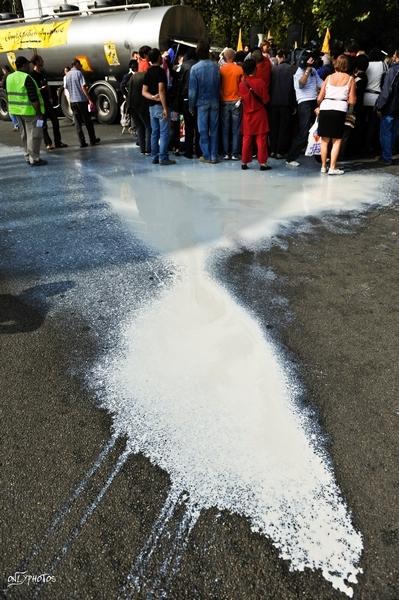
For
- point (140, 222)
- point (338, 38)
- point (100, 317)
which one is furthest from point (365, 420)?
point (338, 38)

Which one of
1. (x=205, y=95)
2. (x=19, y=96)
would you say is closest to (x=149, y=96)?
(x=205, y=95)

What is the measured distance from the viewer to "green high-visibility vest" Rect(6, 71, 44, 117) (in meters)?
7.23

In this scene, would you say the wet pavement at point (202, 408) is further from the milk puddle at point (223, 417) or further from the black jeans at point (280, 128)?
the black jeans at point (280, 128)

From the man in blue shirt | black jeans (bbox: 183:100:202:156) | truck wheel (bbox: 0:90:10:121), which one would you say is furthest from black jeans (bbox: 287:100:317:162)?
truck wheel (bbox: 0:90:10:121)

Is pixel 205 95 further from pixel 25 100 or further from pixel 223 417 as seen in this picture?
pixel 223 417

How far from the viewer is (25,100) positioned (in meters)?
7.31

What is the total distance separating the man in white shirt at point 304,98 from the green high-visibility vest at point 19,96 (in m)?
4.17

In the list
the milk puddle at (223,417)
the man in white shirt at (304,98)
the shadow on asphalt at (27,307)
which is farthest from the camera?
the man in white shirt at (304,98)

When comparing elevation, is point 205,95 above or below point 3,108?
above

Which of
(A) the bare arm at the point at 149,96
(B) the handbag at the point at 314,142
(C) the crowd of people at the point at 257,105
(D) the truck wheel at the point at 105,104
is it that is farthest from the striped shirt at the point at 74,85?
(B) the handbag at the point at 314,142

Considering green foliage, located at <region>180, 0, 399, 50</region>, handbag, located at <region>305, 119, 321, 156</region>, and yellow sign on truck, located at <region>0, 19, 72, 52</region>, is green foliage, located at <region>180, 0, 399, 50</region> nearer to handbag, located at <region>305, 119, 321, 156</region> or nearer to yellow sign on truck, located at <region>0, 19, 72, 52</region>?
yellow sign on truck, located at <region>0, 19, 72, 52</region>

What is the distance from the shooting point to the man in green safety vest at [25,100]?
7203 mm

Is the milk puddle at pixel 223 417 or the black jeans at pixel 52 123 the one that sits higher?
the black jeans at pixel 52 123

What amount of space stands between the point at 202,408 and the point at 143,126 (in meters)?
7.26
